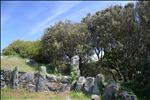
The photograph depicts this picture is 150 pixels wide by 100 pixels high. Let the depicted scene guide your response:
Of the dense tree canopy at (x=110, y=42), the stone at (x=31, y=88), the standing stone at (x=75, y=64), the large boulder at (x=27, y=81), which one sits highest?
the dense tree canopy at (x=110, y=42)

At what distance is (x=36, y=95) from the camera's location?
32031 millimetres

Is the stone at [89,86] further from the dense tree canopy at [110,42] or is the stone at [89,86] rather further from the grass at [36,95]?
the dense tree canopy at [110,42]

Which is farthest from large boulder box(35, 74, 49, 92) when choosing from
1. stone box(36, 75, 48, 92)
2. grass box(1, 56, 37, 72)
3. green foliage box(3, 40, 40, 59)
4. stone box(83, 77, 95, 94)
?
green foliage box(3, 40, 40, 59)

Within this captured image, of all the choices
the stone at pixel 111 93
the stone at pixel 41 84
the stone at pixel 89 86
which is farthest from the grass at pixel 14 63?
the stone at pixel 111 93

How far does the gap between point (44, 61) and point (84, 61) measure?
19.5ft

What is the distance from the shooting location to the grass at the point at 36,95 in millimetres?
30047

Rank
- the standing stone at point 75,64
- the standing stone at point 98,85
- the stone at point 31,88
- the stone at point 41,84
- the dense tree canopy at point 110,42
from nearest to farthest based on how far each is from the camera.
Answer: the standing stone at point 98,85 → the stone at point 41,84 → the stone at point 31,88 → the dense tree canopy at point 110,42 → the standing stone at point 75,64

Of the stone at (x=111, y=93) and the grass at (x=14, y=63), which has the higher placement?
the grass at (x=14, y=63)

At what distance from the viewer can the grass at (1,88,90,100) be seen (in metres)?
30.0

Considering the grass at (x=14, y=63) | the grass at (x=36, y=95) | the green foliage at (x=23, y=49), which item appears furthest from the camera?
the green foliage at (x=23, y=49)

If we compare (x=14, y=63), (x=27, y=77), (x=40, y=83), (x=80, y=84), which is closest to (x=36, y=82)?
(x=40, y=83)

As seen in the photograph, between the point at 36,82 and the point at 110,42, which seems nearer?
the point at 36,82

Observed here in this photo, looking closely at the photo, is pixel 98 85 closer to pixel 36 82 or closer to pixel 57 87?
pixel 57 87

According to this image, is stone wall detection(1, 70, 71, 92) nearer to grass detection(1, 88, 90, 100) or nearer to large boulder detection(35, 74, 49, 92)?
large boulder detection(35, 74, 49, 92)
